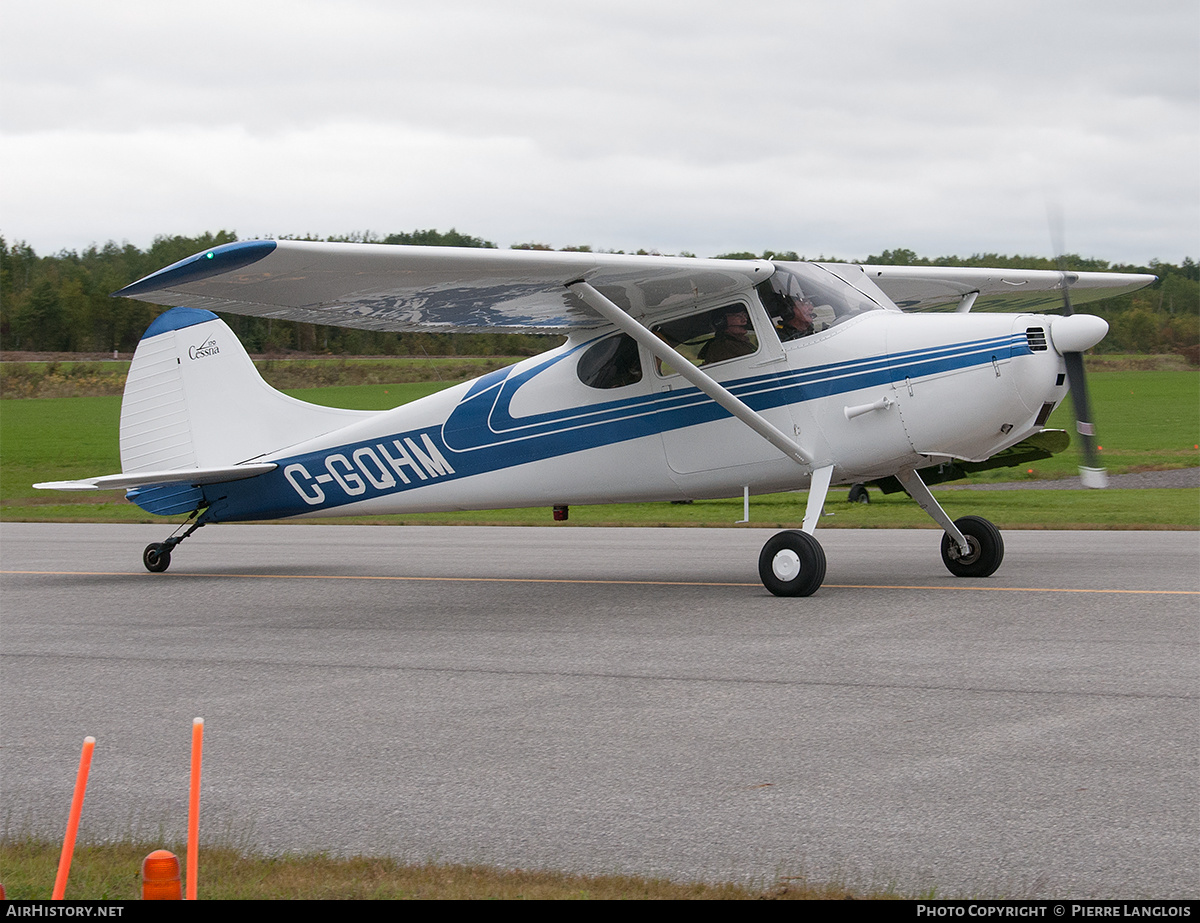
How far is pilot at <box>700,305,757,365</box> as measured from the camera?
1099 cm

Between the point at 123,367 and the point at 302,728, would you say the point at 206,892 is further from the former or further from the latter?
the point at 123,367

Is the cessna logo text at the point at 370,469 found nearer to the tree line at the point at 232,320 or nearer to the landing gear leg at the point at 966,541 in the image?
the landing gear leg at the point at 966,541

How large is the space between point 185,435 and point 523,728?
29.8 feet

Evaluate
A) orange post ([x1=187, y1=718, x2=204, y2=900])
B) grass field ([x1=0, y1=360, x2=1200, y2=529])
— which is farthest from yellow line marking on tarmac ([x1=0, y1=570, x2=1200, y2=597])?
orange post ([x1=187, y1=718, x2=204, y2=900])

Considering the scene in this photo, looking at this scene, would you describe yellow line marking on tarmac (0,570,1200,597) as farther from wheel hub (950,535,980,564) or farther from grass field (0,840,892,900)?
grass field (0,840,892,900)

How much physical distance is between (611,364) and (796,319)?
6.23 ft

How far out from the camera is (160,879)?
9.73ft

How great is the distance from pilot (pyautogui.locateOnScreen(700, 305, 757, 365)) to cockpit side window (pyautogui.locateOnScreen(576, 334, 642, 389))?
78cm

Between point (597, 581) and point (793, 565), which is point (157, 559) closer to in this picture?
point (597, 581)

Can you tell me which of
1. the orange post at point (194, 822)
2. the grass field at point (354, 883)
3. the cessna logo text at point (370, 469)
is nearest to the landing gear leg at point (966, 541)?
the cessna logo text at point (370, 469)

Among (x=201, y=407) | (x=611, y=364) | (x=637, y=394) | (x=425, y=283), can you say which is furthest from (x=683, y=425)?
(x=201, y=407)

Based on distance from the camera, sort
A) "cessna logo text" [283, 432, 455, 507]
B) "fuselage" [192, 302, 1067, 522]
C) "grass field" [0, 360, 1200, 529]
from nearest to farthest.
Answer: "fuselage" [192, 302, 1067, 522], "cessna logo text" [283, 432, 455, 507], "grass field" [0, 360, 1200, 529]

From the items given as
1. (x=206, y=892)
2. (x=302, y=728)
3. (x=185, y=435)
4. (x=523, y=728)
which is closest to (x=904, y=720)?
(x=523, y=728)

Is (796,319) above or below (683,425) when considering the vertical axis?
above
